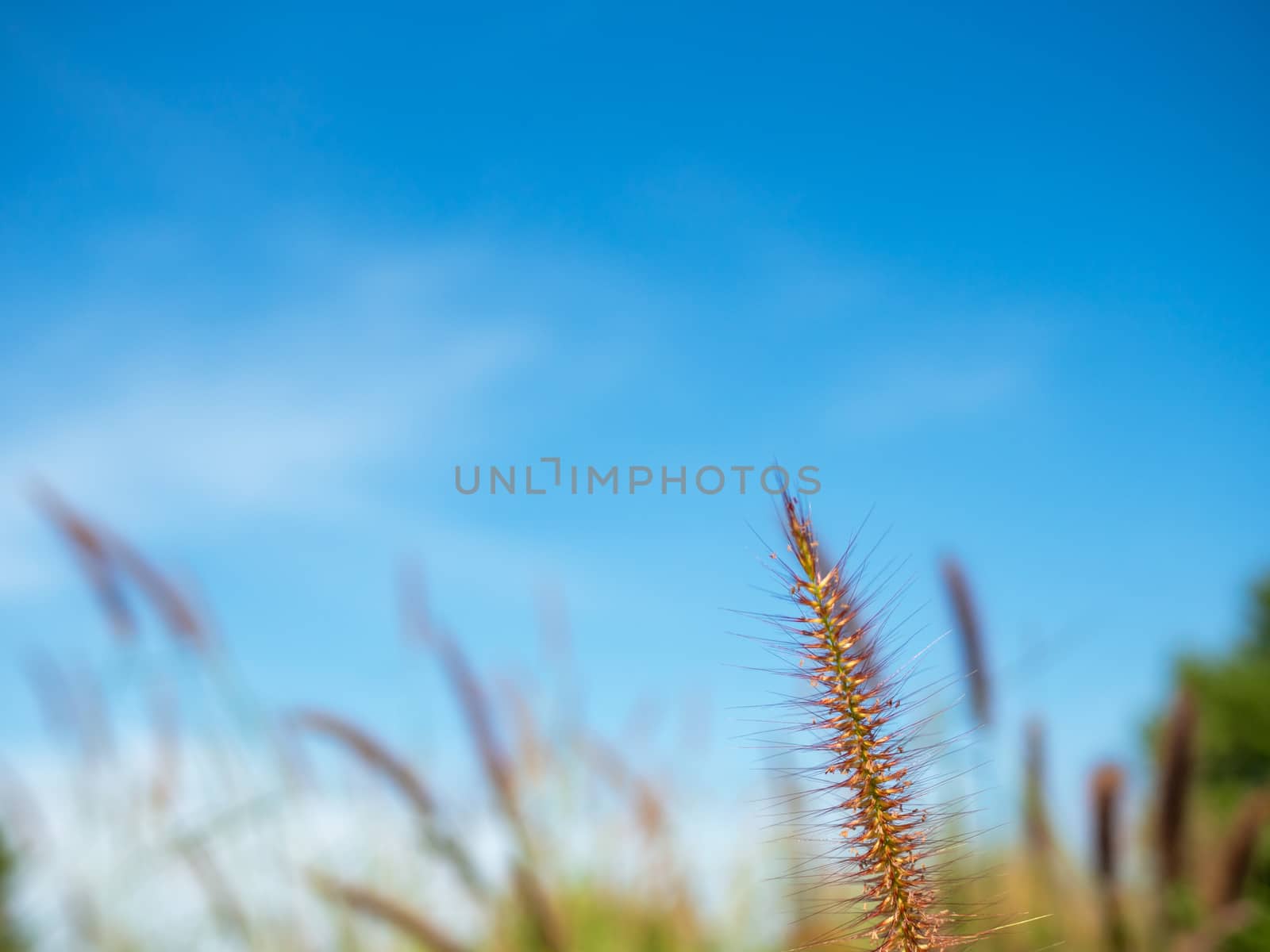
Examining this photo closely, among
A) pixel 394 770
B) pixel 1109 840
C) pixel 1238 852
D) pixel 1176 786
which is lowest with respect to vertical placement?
pixel 1238 852

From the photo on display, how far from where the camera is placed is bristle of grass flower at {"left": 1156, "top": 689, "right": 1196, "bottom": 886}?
3797mm

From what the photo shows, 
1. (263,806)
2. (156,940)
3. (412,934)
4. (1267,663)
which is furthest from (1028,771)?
(1267,663)

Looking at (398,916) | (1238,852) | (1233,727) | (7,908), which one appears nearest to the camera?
(398,916)

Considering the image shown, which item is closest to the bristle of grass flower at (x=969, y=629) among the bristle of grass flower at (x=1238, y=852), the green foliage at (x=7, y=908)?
the bristle of grass flower at (x=1238, y=852)

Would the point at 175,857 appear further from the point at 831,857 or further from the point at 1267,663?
the point at 1267,663

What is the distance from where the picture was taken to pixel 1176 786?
3.82 m

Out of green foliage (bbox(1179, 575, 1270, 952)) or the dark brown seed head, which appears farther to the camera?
green foliage (bbox(1179, 575, 1270, 952))

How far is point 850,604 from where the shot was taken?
125cm

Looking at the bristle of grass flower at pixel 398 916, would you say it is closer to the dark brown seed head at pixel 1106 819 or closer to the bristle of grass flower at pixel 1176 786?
the dark brown seed head at pixel 1106 819

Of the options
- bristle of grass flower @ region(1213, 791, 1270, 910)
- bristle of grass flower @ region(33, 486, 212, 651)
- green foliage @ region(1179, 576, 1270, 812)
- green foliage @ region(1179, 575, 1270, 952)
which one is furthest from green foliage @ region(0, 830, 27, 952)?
green foliage @ region(1179, 576, 1270, 812)

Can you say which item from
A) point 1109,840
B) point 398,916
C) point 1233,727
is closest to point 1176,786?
point 1109,840

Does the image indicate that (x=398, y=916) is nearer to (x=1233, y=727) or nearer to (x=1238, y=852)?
(x=1238, y=852)

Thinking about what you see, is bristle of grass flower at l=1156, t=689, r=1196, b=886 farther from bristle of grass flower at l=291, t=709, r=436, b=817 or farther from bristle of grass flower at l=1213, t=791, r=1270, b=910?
bristle of grass flower at l=291, t=709, r=436, b=817

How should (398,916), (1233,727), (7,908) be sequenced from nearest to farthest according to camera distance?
(398,916) → (7,908) → (1233,727)
